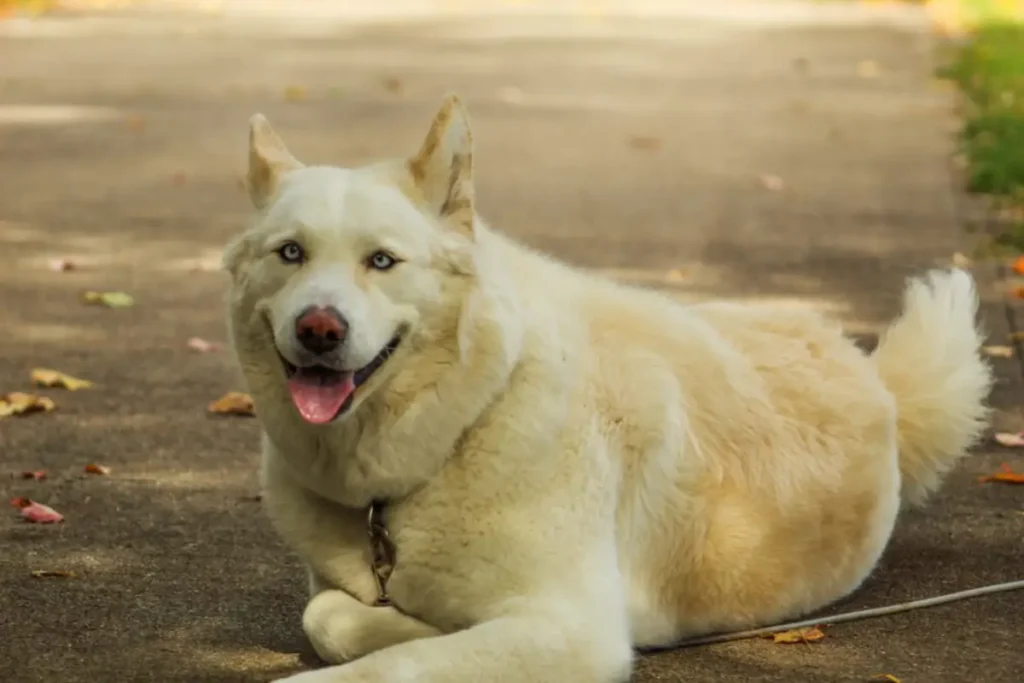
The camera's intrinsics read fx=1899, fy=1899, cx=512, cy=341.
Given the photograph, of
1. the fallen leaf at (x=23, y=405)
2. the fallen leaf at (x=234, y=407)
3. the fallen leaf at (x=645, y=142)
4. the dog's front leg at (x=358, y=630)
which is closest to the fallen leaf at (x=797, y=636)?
the dog's front leg at (x=358, y=630)

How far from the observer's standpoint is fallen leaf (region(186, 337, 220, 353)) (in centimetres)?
819

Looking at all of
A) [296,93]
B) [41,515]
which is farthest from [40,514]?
[296,93]

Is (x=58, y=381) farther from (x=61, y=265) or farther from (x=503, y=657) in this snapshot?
(x=503, y=657)

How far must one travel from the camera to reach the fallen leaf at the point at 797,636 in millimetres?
4887

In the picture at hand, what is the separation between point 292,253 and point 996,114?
10.6 m

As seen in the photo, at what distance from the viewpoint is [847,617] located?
16.6ft

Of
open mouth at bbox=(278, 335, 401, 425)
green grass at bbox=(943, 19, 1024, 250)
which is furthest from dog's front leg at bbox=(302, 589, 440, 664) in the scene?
green grass at bbox=(943, 19, 1024, 250)

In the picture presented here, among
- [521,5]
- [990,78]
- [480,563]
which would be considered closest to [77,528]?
[480,563]

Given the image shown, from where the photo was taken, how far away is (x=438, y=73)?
17.6 m

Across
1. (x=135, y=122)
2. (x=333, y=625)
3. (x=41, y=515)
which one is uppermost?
(x=333, y=625)

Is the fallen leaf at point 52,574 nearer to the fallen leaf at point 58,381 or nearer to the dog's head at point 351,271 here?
the dog's head at point 351,271

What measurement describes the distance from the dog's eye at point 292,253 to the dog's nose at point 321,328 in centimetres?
21

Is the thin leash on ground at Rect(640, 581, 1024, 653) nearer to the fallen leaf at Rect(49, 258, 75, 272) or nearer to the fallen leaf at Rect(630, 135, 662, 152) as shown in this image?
the fallen leaf at Rect(49, 258, 75, 272)

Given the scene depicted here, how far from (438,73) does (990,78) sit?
4.98 meters
